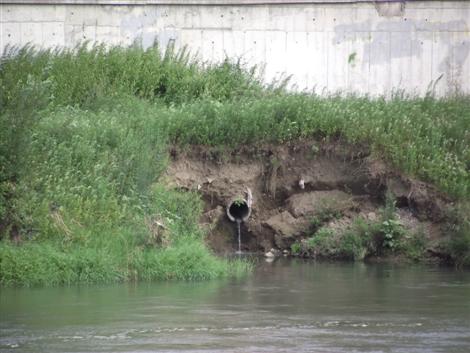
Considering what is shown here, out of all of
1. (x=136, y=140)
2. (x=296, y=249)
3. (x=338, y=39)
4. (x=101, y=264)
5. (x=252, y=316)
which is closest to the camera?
(x=252, y=316)

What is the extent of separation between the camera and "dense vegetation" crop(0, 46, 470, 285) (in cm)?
2128

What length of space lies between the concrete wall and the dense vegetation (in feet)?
3.12

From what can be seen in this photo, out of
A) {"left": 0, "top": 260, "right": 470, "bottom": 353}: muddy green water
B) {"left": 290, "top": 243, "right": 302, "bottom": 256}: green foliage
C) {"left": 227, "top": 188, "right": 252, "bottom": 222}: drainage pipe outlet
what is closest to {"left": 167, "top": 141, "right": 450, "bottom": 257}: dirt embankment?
{"left": 227, "top": 188, "right": 252, "bottom": 222}: drainage pipe outlet

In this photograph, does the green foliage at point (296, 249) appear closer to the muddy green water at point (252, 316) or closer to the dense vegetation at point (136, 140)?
the dense vegetation at point (136, 140)

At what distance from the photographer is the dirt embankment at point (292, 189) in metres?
25.9

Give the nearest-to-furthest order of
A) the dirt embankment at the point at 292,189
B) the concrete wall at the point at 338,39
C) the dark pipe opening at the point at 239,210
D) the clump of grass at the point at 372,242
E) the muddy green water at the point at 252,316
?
1. the muddy green water at the point at 252,316
2. the clump of grass at the point at 372,242
3. the dirt embankment at the point at 292,189
4. the dark pipe opening at the point at 239,210
5. the concrete wall at the point at 338,39

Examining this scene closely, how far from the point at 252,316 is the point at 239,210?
974 centimetres

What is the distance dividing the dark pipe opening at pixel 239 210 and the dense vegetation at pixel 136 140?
1361 millimetres

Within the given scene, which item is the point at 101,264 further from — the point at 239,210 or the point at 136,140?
the point at 239,210

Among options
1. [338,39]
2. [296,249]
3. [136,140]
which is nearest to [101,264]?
[136,140]

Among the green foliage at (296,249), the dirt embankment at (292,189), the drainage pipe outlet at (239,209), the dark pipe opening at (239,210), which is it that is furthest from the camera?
the dark pipe opening at (239,210)

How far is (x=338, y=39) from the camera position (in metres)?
31.0

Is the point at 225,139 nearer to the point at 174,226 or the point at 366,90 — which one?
the point at 174,226

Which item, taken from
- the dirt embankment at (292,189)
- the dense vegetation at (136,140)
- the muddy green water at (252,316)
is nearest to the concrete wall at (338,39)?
the dense vegetation at (136,140)
